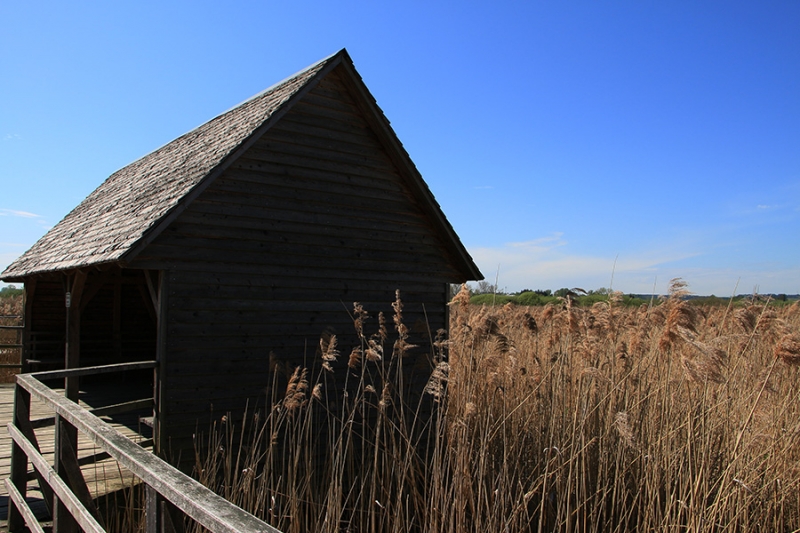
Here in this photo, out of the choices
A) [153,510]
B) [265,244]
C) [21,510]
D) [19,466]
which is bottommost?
[21,510]

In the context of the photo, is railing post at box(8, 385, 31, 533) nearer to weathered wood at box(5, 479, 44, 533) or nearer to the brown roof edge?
weathered wood at box(5, 479, 44, 533)

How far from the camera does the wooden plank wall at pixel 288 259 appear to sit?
7.06m

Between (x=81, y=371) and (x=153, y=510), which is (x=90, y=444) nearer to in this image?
(x=81, y=371)

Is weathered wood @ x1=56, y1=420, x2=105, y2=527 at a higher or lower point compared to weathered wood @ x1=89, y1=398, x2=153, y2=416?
higher

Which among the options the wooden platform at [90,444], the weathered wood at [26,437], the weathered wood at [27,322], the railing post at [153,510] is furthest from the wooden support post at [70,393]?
the weathered wood at [27,322]

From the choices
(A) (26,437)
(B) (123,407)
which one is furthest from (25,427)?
(B) (123,407)

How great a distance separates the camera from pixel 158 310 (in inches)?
270

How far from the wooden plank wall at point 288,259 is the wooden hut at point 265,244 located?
0.05 ft

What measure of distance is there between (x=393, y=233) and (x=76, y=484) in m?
6.20

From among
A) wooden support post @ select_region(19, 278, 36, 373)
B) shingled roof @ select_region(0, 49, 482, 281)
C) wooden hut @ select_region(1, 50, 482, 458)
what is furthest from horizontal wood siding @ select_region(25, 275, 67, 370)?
wooden hut @ select_region(1, 50, 482, 458)

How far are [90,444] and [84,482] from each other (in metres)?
4.12

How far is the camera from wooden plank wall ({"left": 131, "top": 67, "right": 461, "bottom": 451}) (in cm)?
706

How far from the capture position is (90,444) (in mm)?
7023

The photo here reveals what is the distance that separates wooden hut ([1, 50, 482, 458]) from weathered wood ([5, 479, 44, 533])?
1.97 metres
